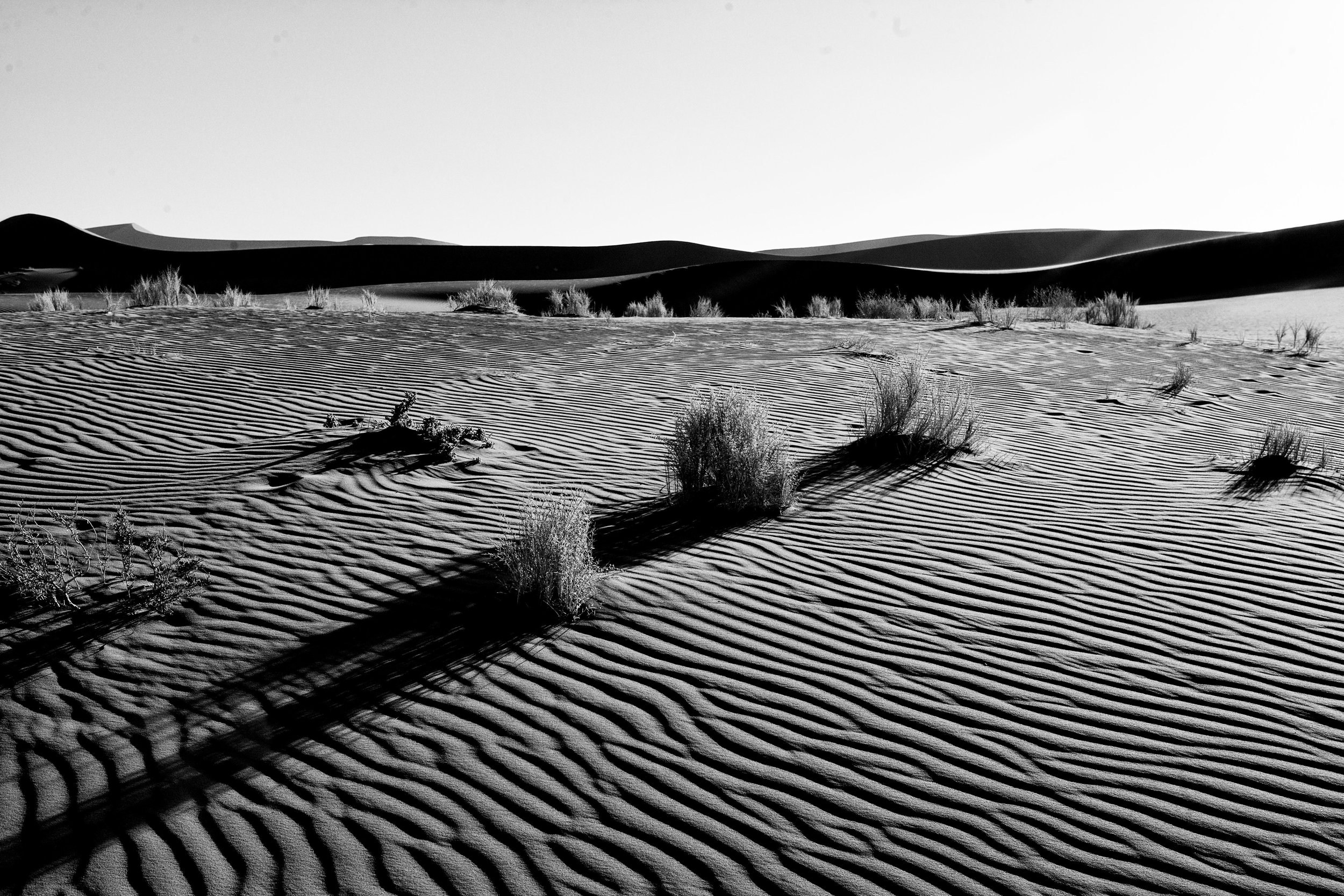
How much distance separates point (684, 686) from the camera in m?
4.04

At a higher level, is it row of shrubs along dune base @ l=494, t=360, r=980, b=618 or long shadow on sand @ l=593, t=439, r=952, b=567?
row of shrubs along dune base @ l=494, t=360, r=980, b=618

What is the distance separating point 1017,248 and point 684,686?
230 ft

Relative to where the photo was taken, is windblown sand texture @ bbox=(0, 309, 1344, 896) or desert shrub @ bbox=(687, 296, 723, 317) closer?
windblown sand texture @ bbox=(0, 309, 1344, 896)

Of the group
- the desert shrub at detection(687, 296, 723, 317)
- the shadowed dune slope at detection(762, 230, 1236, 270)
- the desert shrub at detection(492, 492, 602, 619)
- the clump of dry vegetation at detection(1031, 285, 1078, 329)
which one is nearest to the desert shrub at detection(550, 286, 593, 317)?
the desert shrub at detection(687, 296, 723, 317)

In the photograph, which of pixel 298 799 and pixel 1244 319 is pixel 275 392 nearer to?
pixel 298 799

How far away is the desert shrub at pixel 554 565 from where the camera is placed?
4.65 meters

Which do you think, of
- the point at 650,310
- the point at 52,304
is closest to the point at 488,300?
the point at 650,310

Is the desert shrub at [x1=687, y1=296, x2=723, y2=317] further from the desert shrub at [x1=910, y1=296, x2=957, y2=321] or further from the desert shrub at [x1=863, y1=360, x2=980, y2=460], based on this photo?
the desert shrub at [x1=863, y1=360, x2=980, y2=460]

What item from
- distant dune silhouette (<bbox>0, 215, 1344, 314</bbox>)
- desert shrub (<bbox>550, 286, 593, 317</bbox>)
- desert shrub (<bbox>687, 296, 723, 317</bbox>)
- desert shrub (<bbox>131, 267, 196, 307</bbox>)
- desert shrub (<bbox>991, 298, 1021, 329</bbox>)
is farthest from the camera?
distant dune silhouette (<bbox>0, 215, 1344, 314</bbox>)

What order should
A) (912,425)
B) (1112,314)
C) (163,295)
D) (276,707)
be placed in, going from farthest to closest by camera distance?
(1112,314) < (163,295) < (912,425) < (276,707)

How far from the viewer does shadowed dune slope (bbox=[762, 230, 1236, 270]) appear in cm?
6100

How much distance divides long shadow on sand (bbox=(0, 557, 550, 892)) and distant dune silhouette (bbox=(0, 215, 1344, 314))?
76.6 feet

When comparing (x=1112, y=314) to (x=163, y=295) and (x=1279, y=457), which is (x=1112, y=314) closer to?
(x=1279, y=457)

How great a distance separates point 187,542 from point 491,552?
1.68m
